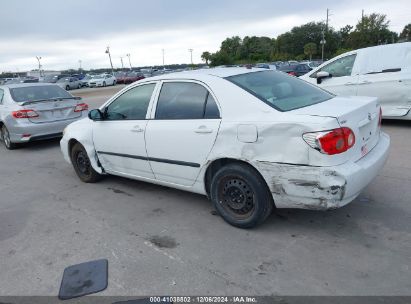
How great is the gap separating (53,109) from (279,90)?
597 centimetres

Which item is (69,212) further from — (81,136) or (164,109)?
(164,109)

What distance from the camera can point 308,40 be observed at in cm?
9138

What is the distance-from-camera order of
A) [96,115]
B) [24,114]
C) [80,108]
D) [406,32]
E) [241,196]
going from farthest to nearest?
[406,32] → [80,108] → [24,114] → [96,115] → [241,196]

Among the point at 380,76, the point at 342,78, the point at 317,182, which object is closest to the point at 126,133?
the point at 317,182

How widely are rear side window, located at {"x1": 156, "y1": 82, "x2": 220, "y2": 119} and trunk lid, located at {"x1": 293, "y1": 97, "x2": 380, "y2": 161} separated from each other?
938 mm

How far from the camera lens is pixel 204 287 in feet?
9.25

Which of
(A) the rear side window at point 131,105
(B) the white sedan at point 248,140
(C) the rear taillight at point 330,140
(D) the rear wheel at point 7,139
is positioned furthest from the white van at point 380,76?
(D) the rear wheel at point 7,139

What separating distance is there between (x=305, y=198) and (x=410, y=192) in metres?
1.89

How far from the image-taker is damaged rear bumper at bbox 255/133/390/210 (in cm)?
303

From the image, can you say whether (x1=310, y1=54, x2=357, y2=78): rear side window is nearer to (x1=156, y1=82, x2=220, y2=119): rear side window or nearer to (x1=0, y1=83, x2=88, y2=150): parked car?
(x1=156, y1=82, x2=220, y2=119): rear side window

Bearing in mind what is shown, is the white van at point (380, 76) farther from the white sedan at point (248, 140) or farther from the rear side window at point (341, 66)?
the white sedan at point (248, 140)

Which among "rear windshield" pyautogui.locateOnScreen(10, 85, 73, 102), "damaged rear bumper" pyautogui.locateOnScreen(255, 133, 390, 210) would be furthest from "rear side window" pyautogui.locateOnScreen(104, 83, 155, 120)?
"rear windshield" pyautogui.locateOnScreen(10, 85, 73, 102)

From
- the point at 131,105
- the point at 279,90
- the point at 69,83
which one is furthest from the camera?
the point at 69,83

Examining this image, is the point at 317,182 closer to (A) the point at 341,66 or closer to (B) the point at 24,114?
(A) the point at 341,66
